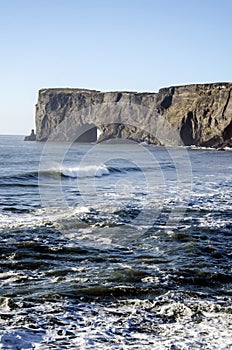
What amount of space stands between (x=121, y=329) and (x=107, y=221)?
8172 millimetres

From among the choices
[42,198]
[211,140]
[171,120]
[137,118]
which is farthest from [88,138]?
[42,198]

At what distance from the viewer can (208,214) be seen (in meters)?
16.3

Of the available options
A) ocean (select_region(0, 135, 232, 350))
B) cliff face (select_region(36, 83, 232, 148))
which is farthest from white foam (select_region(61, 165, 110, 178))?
cliff face (select_region(36, 83, 232, 148))

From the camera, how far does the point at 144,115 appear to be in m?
133

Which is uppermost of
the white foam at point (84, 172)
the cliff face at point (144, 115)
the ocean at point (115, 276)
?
the cliff face at point (144, 115)

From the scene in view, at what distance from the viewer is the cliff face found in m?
108

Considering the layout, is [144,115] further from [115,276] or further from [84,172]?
[115,276]

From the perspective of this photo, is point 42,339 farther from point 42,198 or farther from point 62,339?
point 42,198

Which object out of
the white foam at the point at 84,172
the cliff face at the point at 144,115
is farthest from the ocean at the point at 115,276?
the cliff face at the point at 144,115

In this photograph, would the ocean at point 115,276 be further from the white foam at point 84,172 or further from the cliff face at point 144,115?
the cliff face at point 144,115

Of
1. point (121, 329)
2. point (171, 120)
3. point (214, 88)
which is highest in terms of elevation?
point (214, 88)

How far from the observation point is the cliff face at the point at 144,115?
108m

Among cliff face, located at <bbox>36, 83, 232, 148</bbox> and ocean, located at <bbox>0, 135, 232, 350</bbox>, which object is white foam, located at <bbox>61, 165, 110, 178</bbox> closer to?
ocean, located at <bbox>0, 135, 232, 350</bbox>

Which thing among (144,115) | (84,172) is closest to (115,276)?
(84,172)
